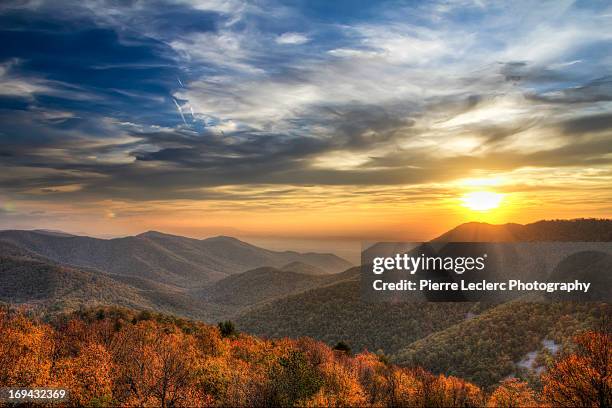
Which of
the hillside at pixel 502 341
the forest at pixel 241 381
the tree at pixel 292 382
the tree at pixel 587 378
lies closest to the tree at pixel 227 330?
the forest at pixel 241 381

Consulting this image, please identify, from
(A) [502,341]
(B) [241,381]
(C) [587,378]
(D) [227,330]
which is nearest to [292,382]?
(B) [241,381]

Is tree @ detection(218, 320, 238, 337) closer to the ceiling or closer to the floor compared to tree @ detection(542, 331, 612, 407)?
closer to the floor

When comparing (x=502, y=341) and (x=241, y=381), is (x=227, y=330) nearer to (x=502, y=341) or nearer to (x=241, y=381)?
(x=241, y=381)

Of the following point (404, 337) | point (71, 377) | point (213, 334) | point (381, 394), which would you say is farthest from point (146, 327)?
point (404, 337)

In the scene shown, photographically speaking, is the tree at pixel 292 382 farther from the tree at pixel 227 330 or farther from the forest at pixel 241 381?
the tree at pixel 227 330

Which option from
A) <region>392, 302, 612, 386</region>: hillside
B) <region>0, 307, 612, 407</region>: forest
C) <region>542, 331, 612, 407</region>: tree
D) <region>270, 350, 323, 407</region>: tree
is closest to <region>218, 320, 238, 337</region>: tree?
<region>0, 307, 612, 407</region>: forest

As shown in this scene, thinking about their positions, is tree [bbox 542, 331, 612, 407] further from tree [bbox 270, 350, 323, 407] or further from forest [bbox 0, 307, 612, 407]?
tree [bbox 270, 350, 323, 407]

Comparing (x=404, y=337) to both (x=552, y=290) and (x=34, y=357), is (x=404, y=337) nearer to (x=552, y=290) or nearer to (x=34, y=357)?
(x=552, y=290)

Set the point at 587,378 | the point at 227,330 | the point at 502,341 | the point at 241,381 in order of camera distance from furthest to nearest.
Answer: the point at 227,330 → the point at 502,341 → the point at 241,381 → the point at 587,378
